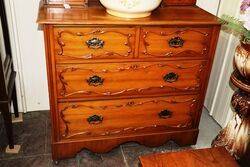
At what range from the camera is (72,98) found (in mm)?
1889

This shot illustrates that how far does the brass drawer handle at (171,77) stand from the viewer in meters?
1.97

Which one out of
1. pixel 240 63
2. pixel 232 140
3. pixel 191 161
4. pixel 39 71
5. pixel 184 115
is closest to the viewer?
pixel 191 161

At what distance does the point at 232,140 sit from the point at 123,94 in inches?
31.5

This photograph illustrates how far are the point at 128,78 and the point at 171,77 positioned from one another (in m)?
0.30

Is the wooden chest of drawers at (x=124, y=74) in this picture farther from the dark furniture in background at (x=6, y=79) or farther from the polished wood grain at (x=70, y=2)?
the dark furniture in background at (x=6, y=79)

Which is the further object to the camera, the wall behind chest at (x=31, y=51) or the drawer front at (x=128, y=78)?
the wall behind chest at (x=31, y=51)

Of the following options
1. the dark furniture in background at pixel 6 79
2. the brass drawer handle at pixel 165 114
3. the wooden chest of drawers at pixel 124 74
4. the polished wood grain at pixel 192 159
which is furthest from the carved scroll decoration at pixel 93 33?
the polished wood grain at pixel 192 159

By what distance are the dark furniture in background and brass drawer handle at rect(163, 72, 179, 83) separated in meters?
1.04

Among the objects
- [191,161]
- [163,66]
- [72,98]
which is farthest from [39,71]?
[191,161]

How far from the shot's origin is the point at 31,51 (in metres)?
2.31

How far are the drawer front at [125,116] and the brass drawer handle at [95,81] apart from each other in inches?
5.6

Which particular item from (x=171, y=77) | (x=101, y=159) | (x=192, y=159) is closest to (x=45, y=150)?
(x=101, y=159)

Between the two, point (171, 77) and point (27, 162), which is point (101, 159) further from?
point (171, 77)

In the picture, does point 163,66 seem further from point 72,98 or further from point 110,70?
point 72,98
